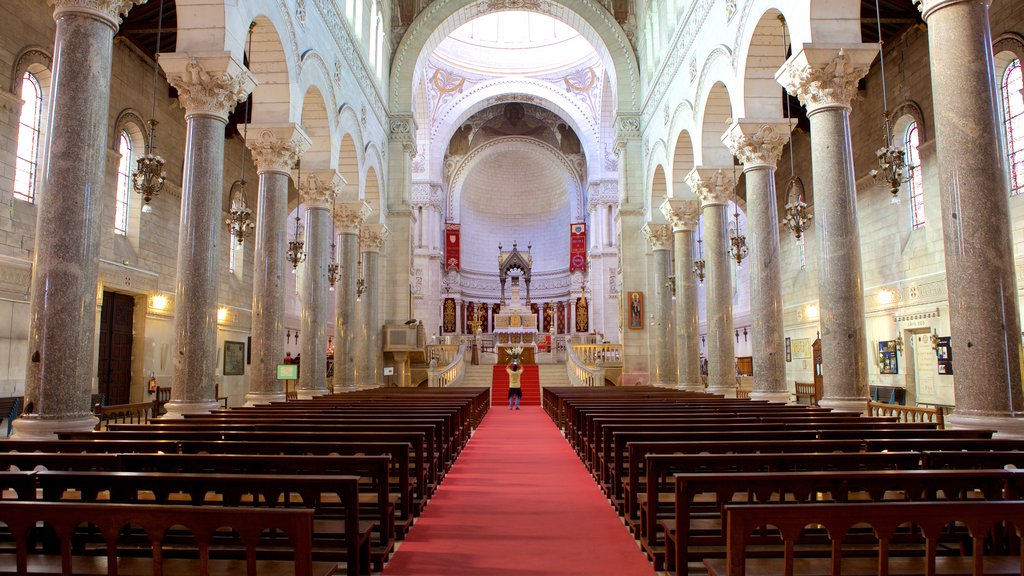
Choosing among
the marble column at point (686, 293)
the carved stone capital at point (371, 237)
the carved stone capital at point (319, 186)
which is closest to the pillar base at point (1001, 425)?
the carved stone capital at point (319, 186)

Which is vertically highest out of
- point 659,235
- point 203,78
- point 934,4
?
point 203,78

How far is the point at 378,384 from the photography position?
2505 cm

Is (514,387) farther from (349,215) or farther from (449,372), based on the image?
(349,215)

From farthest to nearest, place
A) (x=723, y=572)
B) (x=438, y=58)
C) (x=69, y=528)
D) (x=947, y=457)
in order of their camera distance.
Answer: (x=438, y=58), (x=947, y=457), (x=723, y=572), (x=69, y=528)

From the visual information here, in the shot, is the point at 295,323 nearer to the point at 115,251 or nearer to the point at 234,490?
the point at 115,251

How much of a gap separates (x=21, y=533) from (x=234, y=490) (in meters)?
1.02

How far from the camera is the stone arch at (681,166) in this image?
2102 centimetres

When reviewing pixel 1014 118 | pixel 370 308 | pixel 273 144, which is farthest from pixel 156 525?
pixel 370 308

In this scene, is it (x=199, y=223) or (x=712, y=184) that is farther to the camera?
(x=712, y=184)

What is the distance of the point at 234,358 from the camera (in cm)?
2323

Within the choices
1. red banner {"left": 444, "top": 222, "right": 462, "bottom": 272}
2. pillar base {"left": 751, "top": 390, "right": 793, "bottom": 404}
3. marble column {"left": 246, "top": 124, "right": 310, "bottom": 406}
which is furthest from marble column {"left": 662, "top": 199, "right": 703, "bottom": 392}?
red banner {"left": 444, "top": 222, "right": 462, "bottom": 272}

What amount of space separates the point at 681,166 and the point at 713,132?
2952 mm

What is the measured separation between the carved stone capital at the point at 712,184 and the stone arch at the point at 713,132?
0.70 ft

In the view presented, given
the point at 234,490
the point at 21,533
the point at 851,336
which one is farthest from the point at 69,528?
the point at 851,336
